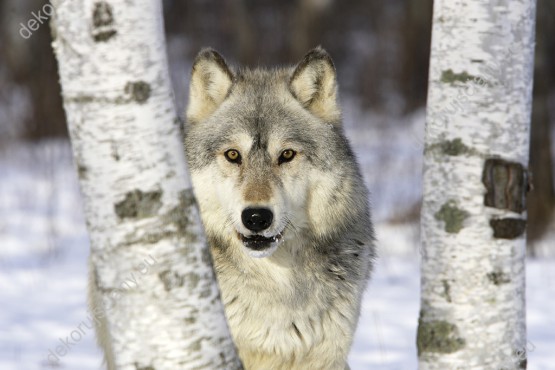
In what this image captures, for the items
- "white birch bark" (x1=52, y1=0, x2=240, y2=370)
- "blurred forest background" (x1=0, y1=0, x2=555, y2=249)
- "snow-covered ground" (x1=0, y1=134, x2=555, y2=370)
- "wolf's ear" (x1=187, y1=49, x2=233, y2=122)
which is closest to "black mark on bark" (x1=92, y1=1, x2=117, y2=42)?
"white birch bark" (x1=52, y1=0, x2=240, y2=370)

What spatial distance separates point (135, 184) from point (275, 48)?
13.2 meters

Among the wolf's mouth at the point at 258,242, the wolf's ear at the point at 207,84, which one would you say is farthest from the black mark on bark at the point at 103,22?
the wolf's ear at the point at 207,84

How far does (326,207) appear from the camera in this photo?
3637mm

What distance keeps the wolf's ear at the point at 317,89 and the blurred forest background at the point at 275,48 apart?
469cm

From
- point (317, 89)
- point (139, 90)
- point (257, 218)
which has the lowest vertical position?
point (257, 218)

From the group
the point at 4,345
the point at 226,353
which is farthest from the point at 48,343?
the point at 226,353

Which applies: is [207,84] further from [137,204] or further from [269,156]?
[137,204]

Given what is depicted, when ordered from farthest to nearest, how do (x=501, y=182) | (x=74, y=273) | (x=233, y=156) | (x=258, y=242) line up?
(x=74, y=273) → (x=233, y=156) → (x=258, y=242) → (x=501, y=182)

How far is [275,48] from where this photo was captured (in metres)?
15.0

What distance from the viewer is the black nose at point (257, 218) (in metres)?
3.21

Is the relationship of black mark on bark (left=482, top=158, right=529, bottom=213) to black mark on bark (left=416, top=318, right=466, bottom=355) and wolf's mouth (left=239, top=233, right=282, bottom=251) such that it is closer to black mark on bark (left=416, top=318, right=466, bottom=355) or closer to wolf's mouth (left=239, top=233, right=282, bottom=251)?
black mark on bark (left=416, top=318, right=466, bottom=355)

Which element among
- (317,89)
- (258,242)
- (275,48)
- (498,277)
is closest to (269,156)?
(258,242)

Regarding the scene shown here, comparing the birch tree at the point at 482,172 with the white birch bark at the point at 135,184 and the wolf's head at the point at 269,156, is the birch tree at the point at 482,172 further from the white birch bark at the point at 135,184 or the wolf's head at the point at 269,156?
the white birch bark at the point at 135,184

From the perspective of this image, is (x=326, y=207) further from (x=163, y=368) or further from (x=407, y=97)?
(x=407, y=97)
